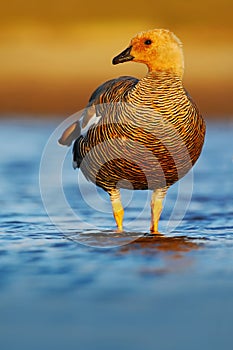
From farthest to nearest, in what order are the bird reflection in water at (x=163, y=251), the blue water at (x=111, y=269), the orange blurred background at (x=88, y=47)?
the orange blurred background at (x=88, y=47)
the bird reflection in water at (x=163, y=251)
the blue water at (x=111, y=269)

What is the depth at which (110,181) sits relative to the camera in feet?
27.0

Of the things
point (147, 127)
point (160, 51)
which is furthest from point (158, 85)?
point (147, 127)

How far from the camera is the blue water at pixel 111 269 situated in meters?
5.47

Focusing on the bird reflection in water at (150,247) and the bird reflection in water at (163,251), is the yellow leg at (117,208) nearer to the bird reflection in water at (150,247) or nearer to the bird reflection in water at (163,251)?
the bird reflection in water at (150,247)

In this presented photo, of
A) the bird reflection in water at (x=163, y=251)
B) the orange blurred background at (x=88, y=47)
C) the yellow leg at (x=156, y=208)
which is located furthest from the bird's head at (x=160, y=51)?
the orange blurred background at (x=88, y=47)

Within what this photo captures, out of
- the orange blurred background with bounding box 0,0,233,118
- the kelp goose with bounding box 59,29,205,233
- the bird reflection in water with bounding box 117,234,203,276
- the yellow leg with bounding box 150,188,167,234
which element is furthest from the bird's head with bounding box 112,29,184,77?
the orange blurred background with bounding box 0,0,233,118

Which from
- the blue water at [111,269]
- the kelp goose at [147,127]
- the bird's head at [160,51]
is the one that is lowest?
the blue water at [111,269]

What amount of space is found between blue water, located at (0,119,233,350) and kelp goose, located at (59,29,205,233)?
1.60 ft

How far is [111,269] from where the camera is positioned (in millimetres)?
6883

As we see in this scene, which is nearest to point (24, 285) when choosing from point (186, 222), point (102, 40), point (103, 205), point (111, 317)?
point (111, 317)

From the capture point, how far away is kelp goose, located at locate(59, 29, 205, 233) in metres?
7.85

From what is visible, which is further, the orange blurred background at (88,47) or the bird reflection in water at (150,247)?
the orange blurred background at (88,47)

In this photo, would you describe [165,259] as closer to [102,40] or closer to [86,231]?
[86,231]

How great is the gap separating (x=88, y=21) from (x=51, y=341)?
742 inches
